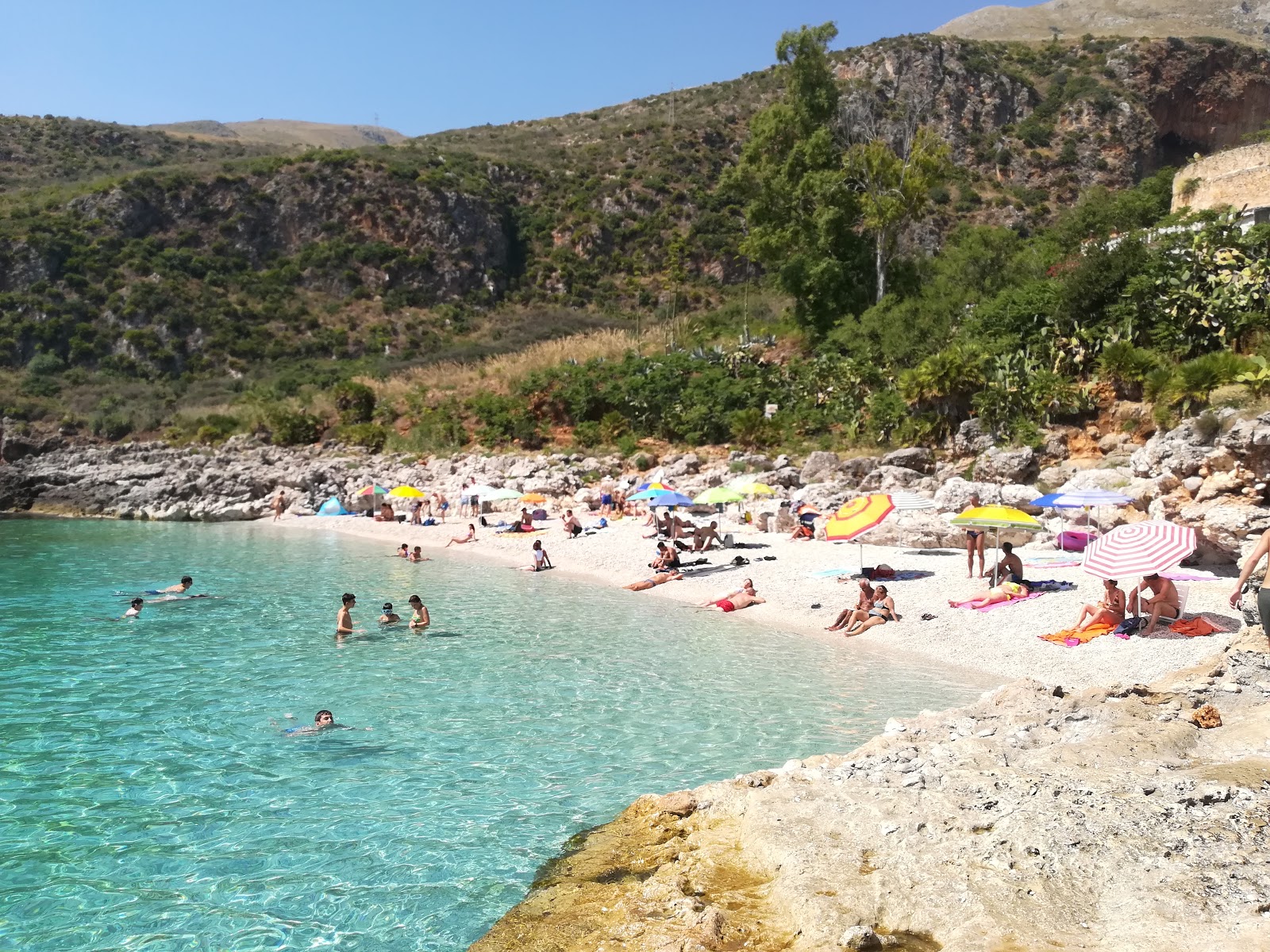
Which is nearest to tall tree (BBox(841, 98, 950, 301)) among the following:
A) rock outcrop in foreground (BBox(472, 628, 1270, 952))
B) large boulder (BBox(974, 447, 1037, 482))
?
large boulder (BBox(974, 447, 1037, 482))

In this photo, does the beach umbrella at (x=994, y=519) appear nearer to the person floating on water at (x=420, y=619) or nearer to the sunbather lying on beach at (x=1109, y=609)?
the sunbather lying on beach at (x=1109, y=609)

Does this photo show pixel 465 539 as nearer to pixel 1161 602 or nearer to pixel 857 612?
pixel 857 612

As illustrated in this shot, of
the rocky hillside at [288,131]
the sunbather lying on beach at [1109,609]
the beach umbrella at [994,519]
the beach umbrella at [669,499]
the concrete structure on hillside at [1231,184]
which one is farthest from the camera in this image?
the rocky hillside at [288,131]

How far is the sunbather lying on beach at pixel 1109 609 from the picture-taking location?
37.1 ft

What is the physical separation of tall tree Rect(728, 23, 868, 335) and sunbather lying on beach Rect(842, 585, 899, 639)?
69.0 ft

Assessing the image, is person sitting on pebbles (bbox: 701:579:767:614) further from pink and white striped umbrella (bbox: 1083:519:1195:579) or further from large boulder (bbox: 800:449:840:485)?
large boulder (bbox: 800:449:840:485)

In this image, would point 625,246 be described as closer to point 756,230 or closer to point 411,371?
point 411,371

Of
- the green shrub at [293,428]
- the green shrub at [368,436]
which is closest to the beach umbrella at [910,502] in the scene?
the green shrub at [368,436]

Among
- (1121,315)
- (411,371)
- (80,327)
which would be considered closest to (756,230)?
(1121,315)

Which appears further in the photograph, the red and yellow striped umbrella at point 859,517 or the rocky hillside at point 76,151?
the rocky hillside at point 76,151

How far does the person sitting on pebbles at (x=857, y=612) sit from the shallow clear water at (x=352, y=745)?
934 mm

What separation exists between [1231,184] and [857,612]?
25720 mm

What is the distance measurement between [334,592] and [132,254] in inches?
2090

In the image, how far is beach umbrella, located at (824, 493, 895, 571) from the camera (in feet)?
50.1
